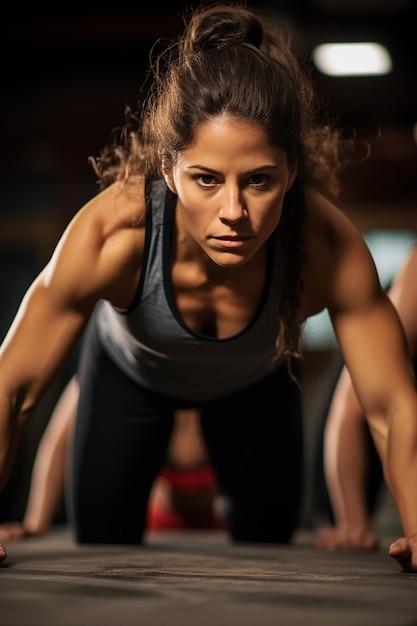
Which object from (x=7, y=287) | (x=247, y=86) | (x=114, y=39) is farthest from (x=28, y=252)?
A: (x=247, y=86)

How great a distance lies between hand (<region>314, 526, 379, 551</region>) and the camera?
66.0 inches

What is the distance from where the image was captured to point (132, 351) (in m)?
1.54

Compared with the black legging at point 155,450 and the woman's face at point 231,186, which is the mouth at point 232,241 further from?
the black legging at point 155,450

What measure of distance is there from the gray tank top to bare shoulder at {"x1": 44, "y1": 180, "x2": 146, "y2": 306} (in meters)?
0.02

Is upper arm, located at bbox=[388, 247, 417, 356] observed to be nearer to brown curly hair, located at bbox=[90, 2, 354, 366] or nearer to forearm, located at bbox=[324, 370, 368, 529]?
forearm, located at bbox=[324, 370, 368, 529]

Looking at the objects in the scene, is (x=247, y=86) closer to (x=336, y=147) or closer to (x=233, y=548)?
(x=336, y=147)

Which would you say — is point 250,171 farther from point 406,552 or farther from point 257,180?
point 406,552

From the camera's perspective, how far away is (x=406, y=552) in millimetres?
1185

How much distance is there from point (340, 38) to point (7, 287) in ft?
6.54

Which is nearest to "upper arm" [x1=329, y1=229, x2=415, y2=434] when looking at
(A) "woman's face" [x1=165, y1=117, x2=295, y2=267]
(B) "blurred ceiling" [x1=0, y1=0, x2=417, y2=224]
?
(A) "woman's face" [x1=165, y1=117, x2=295, y2=267]

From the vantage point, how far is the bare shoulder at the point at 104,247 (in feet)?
4.15

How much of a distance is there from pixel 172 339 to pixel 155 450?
1.29ft

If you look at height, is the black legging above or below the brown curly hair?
below

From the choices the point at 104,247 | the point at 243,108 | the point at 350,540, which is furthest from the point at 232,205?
the point at 350,540
